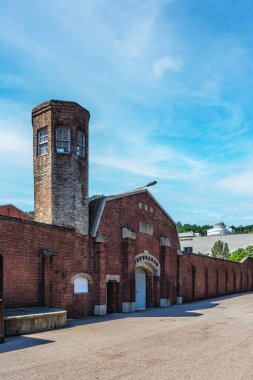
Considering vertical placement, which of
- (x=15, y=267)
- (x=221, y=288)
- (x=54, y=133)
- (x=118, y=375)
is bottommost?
(x=221, y=288)

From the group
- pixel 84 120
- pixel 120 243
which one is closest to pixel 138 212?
pixel 120 243

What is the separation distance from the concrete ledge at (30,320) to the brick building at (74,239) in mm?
1371

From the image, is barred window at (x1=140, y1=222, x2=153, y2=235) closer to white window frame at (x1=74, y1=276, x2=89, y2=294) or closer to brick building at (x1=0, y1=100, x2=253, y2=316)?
brick building at (x1=0, y1=100, x2=253, y2=316)

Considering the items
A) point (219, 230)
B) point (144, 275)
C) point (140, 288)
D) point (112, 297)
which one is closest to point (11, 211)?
point (144, 275)

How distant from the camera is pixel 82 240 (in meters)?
19.4

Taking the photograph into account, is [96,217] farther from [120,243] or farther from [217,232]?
[217,232]

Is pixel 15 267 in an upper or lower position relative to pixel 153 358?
upper

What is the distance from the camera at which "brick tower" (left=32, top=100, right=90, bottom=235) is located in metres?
19.3

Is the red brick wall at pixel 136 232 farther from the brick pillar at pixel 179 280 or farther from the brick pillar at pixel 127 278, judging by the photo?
the brick pillar at pixel 179 280

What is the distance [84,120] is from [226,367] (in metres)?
14.8

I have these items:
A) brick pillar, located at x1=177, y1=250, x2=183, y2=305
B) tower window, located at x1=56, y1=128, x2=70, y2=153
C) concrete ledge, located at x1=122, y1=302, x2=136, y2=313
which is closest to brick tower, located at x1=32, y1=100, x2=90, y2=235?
tower window, located at x1=56, y1=128, x2=70, y2=153

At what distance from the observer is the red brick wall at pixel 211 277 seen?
104ft

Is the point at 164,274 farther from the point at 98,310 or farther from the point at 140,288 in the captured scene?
the point at 98,310

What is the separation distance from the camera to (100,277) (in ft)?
65.3
